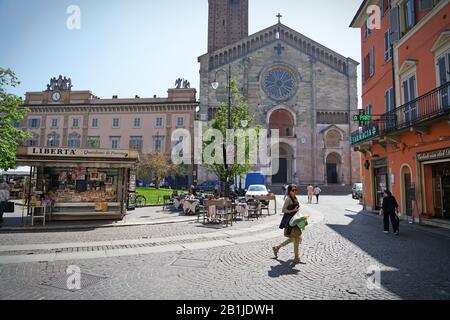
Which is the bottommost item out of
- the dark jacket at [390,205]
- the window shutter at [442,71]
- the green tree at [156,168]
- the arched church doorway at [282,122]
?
the dark jacket at [390,205]

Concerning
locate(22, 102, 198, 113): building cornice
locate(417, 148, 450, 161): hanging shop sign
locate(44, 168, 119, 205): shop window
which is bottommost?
locate(44, 168, 119, 205): shop window

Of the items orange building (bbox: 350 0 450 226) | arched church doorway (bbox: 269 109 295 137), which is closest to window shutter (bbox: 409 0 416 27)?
orange building (bbox: 350 0 450 226)

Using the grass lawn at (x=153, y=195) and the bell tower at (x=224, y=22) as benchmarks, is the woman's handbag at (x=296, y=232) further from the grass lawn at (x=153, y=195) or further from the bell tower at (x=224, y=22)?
the bell tower at (x=224, y=22)

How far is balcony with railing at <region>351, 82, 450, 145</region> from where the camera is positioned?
11.6 m

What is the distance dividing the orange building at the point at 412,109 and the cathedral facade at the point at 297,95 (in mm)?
26602

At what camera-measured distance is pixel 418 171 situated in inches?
552

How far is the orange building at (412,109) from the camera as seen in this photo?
1228 centimetres

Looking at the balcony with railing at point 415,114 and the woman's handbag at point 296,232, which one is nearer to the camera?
the woman's handbag at point 296,232

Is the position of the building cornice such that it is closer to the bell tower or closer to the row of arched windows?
the row of arched windows

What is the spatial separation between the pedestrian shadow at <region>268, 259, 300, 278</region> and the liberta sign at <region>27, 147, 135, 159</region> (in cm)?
981

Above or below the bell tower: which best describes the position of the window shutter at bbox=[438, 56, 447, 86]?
below

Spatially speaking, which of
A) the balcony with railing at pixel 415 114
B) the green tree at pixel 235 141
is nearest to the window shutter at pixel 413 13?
the balcony with railing at pixel 415 114

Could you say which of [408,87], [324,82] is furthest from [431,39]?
[324,82]

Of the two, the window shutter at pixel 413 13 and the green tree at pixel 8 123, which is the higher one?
the window shutter at pixel 413 13
